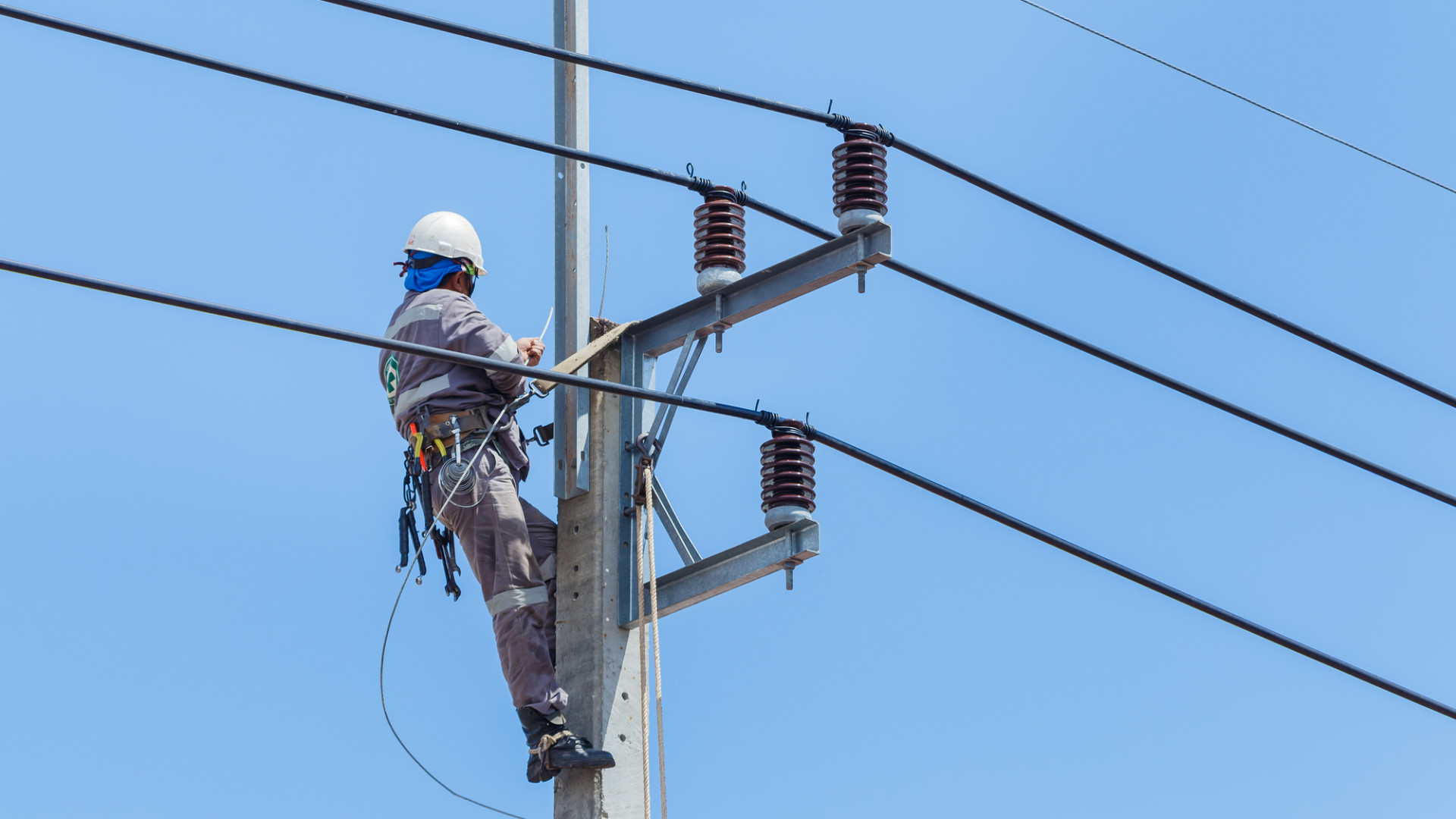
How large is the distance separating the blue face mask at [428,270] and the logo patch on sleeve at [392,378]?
316mm

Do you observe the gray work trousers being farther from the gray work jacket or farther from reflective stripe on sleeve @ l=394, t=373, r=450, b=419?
reflective stripe on sleeve @ l=394, t=373, r=450, b=419

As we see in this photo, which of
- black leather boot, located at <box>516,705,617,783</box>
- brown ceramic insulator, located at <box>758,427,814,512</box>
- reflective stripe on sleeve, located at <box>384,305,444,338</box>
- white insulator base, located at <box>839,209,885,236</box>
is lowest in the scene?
black leather boot, located at <box>516,705,617,783</box>

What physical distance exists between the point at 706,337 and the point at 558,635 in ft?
4.40

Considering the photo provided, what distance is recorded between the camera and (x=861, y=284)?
822cm

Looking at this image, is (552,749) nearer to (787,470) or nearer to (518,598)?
(518,598)

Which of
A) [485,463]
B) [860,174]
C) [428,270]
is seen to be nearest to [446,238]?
[428,270]

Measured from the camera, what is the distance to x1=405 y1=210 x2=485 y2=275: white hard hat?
909cm

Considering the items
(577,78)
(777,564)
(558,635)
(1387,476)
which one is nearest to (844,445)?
(777,564)

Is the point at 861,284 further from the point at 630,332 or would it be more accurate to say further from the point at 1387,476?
the point at 1387,476

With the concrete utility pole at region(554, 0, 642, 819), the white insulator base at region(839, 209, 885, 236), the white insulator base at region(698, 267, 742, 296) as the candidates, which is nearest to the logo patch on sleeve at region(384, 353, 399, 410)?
the concrete utility pole at region(554, 0, 642, 819)

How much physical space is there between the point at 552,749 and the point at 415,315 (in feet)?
6.39

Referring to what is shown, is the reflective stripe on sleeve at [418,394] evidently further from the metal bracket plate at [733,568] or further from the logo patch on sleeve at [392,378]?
the metal bracket plate at [733,568]

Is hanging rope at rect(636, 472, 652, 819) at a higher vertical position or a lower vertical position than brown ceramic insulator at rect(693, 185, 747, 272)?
lower

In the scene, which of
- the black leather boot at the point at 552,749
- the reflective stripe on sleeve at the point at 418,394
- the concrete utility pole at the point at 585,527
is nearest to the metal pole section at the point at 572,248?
the concrete utility pole at the point at 585,527
